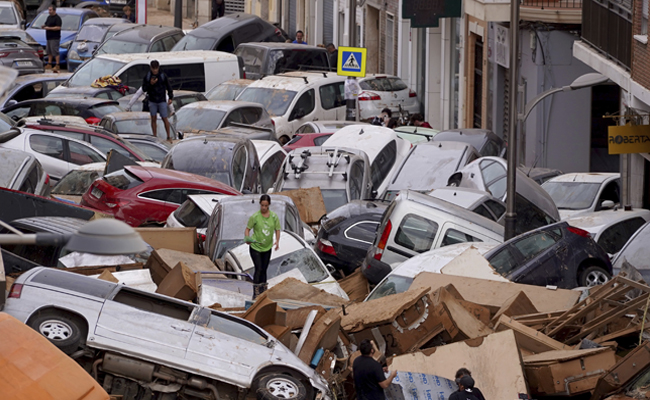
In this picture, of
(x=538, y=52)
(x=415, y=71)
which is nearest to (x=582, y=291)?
(x=538, y=52)

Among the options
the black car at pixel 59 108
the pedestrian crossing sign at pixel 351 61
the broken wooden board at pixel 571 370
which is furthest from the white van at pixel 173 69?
the broken wooden board at pixel 571 370

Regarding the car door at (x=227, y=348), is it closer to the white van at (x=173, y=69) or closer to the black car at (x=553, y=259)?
the black car at (x=553, y=259)

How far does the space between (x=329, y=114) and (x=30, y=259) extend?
15.8m

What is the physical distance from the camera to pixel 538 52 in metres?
24.2

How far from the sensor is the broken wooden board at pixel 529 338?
9.70 metres

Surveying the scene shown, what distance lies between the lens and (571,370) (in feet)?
29.9

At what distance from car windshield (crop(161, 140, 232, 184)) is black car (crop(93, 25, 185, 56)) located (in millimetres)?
14110

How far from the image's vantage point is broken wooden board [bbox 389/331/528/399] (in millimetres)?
8961

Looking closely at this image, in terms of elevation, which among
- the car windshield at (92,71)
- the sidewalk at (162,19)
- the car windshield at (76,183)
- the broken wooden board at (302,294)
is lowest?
the broken wooden board at (302,294)

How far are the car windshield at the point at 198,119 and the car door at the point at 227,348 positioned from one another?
550 inches

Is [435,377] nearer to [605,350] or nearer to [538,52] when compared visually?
[605,350]

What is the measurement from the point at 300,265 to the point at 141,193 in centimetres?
395

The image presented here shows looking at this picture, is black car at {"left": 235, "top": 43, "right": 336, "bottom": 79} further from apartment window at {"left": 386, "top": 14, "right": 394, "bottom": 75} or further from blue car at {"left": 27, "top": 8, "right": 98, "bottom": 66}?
blue car at {"left": 27, "top": 8, "right": 98, "bottom": 66}

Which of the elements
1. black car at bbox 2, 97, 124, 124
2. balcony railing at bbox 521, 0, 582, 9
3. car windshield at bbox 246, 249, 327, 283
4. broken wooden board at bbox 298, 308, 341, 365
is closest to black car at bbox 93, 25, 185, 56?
black car at bbox 2, 97, 124, 124
